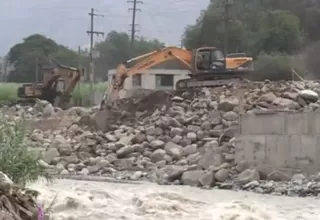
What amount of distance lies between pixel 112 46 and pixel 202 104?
5640 centimetres

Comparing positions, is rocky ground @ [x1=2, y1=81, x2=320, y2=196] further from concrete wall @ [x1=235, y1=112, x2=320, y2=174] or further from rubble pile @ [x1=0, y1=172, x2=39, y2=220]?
rubble pile @ [x1=0, y1=172, x2=39, y2=220]

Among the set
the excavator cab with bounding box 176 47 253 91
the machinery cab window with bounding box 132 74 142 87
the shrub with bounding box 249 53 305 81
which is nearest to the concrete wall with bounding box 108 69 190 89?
the machinery cab window with bounding box 132 74 142 87

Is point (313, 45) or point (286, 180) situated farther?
point (313, 45)

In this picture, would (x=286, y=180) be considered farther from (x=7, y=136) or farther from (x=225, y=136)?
(x=7, y=136)

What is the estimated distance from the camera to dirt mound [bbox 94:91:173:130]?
3016 centimetres

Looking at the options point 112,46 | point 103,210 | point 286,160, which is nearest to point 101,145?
point 286,160

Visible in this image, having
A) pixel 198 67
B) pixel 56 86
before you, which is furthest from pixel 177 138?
pixel 56 86

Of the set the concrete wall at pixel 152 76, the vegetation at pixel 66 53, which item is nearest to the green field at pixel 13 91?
the concrete wall at pixel 152 76

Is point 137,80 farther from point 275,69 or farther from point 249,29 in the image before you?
point 249,29

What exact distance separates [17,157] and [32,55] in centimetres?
6928

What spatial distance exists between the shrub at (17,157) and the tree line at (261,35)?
28.6 m

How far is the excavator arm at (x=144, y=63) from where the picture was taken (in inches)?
1209

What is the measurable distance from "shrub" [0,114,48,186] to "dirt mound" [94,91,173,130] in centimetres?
2081

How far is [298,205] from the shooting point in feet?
57.2
